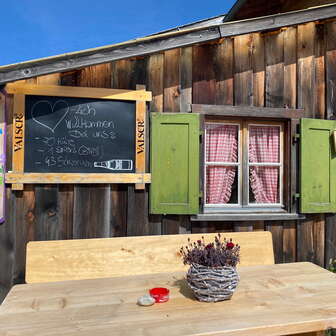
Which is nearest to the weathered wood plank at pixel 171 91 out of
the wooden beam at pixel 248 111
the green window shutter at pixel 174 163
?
the green window shutter at pixel 174 163

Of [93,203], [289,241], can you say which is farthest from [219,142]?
[93,203]

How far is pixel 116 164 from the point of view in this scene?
2.77 m

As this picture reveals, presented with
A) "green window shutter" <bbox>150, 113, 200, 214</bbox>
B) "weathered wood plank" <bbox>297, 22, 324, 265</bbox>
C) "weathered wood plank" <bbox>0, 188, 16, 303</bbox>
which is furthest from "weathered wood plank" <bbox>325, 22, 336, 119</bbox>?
"weathered wood plank" <bbox>0, 188, 16, 303</bbox>

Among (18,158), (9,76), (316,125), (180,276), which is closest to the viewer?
(180,276)

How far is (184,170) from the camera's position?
283 centimetres

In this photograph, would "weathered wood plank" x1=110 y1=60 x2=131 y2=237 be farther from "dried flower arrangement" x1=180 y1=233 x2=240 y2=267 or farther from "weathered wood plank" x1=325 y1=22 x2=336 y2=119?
"weathered wood plank" x1=325 y1=22 x2=336 y2=119

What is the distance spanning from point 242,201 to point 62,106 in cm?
213

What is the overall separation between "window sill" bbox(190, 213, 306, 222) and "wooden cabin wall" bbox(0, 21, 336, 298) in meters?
0.09

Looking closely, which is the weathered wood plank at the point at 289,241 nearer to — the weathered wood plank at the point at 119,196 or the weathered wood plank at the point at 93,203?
the weathered wood plank at the point at 119,196

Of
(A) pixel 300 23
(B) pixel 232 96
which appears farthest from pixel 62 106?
(A) pixel 300 23

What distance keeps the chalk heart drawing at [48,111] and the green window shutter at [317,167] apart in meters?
2.51

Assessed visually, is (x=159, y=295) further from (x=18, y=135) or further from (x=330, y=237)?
(x=330, y=237)

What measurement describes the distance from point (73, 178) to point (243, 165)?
5.90 ft

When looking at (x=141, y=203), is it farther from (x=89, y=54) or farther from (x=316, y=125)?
(x=316, y=125)
